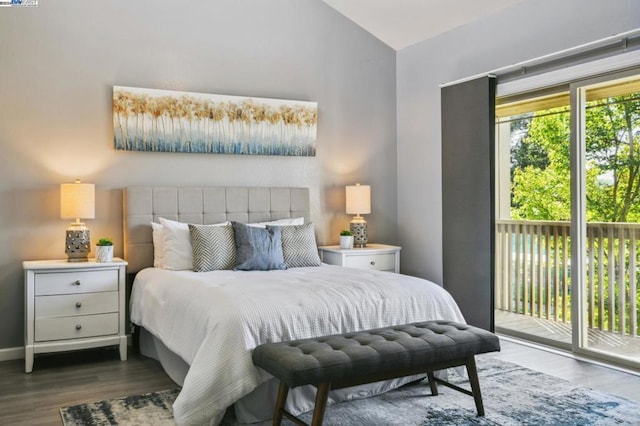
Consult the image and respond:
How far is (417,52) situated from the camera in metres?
5.66

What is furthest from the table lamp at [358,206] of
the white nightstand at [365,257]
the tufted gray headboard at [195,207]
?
the tufted gray headboard at [195,207]

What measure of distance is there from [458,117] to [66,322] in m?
3.54

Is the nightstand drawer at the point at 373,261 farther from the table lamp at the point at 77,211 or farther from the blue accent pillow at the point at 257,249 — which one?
the table lamp at the point at 77,211

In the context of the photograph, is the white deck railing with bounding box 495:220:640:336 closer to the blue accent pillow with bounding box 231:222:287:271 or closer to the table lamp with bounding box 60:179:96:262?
the blue accent pillow with bounding box 231:222:287:271

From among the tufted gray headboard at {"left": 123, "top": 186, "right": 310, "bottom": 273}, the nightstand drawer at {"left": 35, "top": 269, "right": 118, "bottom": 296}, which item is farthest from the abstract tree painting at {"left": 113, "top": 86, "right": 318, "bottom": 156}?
the nightstand drawer at {"left": 35, "top": 269, "right": 118, "bottom": 296}

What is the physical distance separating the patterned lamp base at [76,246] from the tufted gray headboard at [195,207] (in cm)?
36

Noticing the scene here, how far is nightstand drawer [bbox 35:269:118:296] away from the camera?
396 cm

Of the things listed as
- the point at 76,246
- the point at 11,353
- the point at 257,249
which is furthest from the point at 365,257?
the point at 11,353

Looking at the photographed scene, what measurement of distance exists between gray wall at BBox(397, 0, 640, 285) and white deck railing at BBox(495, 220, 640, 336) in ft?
2.34

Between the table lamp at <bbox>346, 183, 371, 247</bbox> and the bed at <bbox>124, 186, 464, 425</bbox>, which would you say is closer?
the bed at <bbox>124, 186, 464, 425</bbox>

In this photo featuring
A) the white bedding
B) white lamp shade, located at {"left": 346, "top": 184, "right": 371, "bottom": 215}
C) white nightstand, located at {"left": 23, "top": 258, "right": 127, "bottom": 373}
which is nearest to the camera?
the white bedding

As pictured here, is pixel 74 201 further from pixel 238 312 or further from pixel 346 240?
pixel 346 240

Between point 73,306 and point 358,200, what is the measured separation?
2.58 meters

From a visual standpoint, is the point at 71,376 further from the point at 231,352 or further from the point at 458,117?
the point at 458,117
